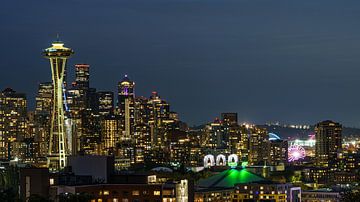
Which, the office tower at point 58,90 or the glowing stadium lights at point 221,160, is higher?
the office tower at point 58,90

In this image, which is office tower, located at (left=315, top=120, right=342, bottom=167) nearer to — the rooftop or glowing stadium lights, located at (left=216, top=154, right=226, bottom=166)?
glowing stadium lights, located at (left=216, top=154, right=226, bottom=166)

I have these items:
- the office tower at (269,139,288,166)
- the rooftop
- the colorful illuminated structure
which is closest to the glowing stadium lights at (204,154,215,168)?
the office tower at (269,139,288,166)

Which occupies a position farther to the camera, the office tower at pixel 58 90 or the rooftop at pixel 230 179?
the rooftop at pixel 230 179

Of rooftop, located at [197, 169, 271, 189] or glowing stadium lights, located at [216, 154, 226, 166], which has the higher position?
glowing stadium lights, located at [216, 154, 226, 166]

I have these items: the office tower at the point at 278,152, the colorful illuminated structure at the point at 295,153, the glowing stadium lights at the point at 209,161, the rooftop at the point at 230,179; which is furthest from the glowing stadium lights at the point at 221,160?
the rooftop at the point at 230,179

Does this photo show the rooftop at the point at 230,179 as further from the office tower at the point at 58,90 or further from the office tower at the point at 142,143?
the office tower at the point at 142,143
